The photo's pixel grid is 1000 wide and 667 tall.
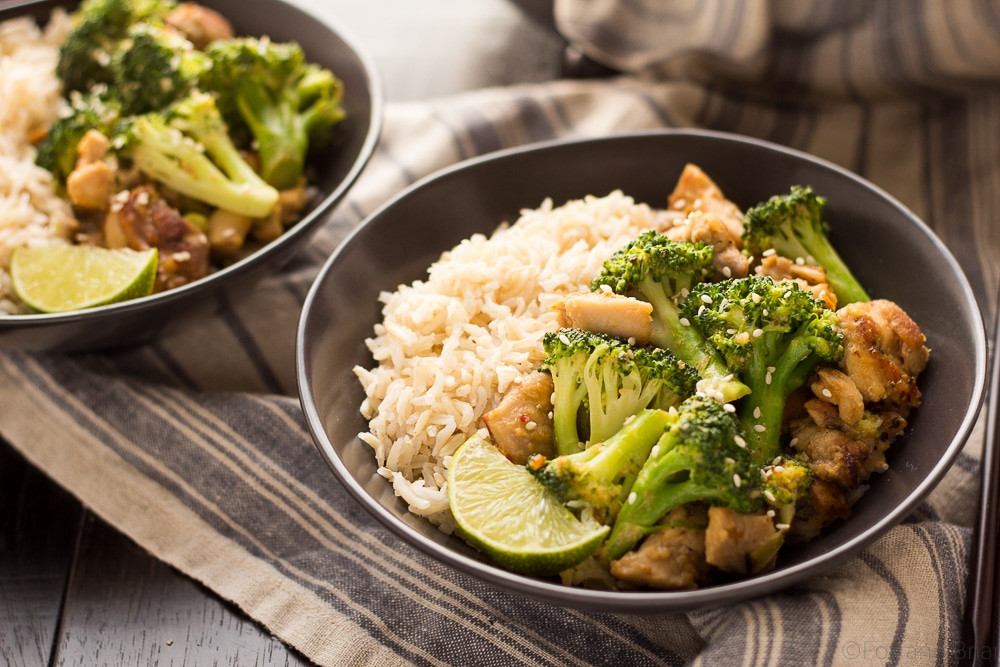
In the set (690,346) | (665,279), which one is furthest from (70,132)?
(690,346)

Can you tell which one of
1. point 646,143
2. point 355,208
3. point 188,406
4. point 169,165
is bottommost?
point 188,406

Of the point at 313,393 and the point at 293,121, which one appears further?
the point at 293,121

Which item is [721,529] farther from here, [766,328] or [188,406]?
[188,406]

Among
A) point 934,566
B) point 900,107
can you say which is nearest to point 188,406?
point 934,566

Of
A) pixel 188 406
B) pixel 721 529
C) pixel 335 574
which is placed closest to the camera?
pixel 721 529

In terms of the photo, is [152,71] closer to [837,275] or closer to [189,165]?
[189,165]
